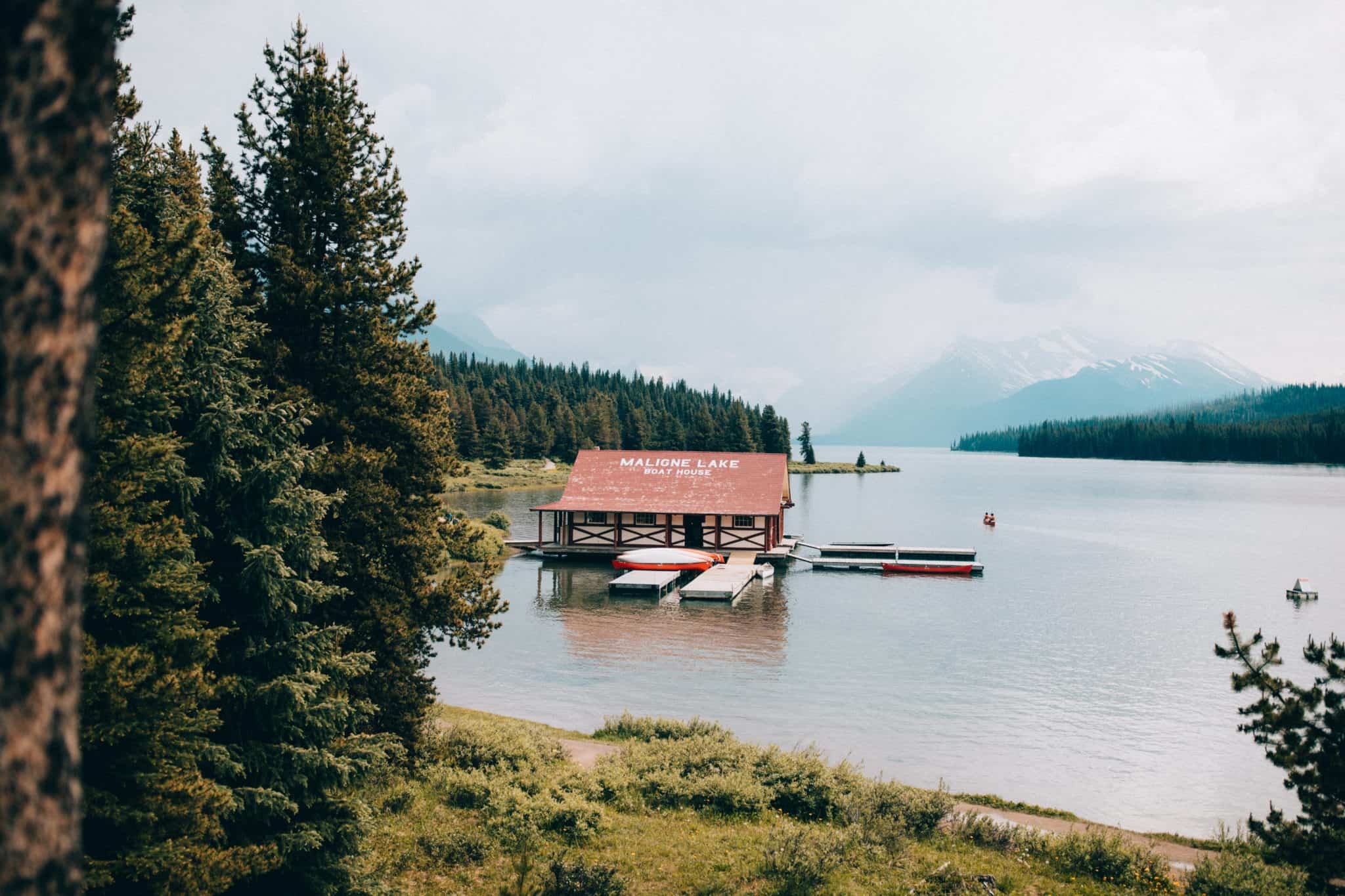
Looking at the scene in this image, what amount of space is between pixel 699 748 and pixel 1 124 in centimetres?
1783

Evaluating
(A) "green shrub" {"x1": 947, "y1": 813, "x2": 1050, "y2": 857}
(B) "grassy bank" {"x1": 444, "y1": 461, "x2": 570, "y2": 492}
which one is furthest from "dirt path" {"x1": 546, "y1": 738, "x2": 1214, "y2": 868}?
(B) "grassy bank" {"x1": 444, "y1": 461, "x2": 570, "y2": 492}

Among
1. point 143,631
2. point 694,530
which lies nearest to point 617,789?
point 143,631

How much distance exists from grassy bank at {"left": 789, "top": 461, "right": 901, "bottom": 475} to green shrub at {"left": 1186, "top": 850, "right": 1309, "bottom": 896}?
141748 millimetres

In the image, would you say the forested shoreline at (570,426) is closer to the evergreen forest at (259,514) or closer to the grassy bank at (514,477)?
the grassy bank at (514,477)

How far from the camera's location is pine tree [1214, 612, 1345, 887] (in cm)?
915

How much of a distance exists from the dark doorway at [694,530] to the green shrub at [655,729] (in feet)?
103

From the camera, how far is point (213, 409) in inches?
419

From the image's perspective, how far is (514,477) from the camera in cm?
11338

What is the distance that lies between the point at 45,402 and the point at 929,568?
173ft

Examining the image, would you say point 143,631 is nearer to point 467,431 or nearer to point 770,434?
point 467,431

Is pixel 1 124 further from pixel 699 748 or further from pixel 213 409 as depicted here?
pixel 699 748

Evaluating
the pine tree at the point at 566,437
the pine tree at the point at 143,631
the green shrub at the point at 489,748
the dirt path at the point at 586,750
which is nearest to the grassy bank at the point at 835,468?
the pine tree at the point at 566,437

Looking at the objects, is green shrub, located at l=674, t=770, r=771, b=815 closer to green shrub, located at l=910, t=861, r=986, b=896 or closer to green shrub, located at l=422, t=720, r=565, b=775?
green shrub, located at l=422, t=720, r=565, b=775

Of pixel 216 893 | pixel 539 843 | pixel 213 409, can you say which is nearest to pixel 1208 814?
pixel 539 843
